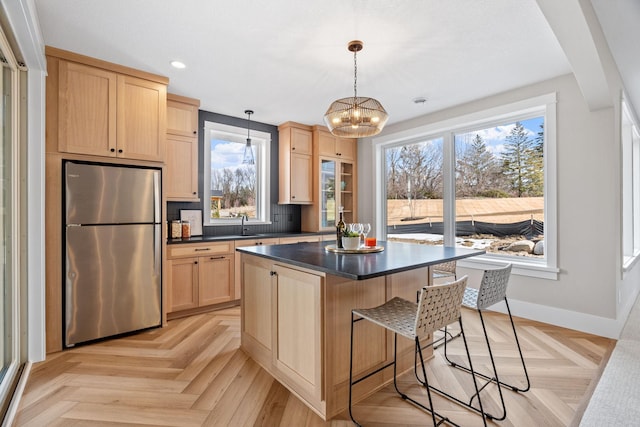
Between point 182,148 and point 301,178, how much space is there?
5.67 feet

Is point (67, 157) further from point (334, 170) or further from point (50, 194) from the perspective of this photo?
point (334, 170)

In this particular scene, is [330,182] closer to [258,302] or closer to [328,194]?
[328,194]

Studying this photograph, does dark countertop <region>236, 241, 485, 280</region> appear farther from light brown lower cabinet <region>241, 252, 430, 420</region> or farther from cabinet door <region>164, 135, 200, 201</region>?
cabinet door <region>164, 135, 200, 201</region>

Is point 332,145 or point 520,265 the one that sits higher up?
point 332,145

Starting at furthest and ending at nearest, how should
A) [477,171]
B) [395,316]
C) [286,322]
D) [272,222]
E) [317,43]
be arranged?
[272,222] < [477,171] < [317,43] < [286,322] < [395,316]

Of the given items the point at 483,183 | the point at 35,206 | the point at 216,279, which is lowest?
the point at 216,279

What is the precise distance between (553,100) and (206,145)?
13.2 ft

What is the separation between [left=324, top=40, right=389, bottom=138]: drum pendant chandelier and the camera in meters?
2.37

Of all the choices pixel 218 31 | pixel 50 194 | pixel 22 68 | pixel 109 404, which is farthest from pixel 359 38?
pixel 109 404

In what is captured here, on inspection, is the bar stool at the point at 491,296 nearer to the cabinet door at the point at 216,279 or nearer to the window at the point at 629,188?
the window at the point at 629,188

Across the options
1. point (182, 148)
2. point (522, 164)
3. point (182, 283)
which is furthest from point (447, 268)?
point (182, 148)

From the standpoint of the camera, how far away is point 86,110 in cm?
275

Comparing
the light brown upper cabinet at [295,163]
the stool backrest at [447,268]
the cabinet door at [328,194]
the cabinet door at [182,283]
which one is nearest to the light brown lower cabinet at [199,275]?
the cabinet door at [182,283]

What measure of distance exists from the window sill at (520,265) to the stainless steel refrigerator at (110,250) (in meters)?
3.57
